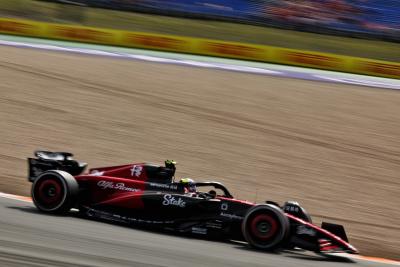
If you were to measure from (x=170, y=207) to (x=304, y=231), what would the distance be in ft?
4.67

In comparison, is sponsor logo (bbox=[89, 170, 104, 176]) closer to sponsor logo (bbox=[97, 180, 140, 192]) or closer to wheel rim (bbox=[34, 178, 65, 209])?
sponsor logo (bbox=[97, 180, 140, 192])

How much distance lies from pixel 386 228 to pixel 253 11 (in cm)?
2174

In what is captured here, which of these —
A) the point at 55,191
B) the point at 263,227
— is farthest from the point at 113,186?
the point at 263,227

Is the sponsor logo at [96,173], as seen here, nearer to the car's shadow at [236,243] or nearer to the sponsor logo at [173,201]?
the car's shadow at [236,243]

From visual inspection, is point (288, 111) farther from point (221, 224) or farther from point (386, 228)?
point (221, 224)

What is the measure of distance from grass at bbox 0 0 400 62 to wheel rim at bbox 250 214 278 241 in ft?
67.0

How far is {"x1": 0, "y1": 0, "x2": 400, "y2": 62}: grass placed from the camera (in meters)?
27.8

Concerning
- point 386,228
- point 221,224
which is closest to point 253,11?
point 386,228

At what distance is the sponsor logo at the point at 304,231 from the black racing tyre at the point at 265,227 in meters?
0.16

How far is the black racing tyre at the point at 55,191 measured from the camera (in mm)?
8094

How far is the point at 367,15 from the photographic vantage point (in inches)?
1192

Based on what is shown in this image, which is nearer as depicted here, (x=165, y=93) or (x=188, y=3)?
(x=165, y=93)

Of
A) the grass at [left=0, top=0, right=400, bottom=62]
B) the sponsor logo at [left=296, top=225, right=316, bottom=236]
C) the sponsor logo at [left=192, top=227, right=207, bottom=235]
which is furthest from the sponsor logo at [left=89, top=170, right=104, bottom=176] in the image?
the grass at [left=0, top=0, right=400, bottom=62]

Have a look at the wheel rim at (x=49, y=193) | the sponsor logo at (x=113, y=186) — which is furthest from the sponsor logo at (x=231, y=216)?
the wheel rim at (x=49, y=193)
